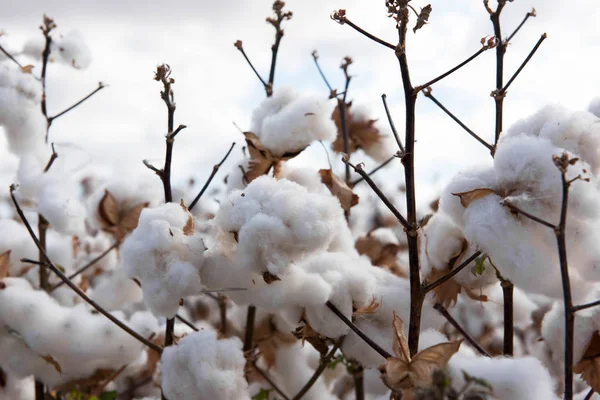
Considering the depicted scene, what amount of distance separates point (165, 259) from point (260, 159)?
1.67ft

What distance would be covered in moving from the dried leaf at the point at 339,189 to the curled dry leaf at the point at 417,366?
2.05ft

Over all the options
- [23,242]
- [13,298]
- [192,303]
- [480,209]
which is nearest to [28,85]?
[23,242]

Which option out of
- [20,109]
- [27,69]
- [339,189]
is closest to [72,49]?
[27,69]

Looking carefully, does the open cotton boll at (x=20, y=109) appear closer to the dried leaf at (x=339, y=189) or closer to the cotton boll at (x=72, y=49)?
the cotton boll at (x=72, y=49)

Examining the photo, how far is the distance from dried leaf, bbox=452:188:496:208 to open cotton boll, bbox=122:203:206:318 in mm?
457

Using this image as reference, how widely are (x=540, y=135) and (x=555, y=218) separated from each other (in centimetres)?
15

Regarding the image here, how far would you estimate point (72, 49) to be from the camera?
210 centimetres

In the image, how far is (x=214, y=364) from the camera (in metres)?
1.20

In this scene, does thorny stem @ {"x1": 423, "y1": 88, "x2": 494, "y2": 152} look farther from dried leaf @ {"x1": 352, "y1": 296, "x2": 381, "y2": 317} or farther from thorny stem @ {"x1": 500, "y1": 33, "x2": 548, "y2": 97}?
dried leaf @ {"x1": 352, "y1": 296, "x2": 381, "y2": 317}

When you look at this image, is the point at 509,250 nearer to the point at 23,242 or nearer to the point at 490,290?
the point at 490,290

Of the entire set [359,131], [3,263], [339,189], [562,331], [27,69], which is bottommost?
[562,331]

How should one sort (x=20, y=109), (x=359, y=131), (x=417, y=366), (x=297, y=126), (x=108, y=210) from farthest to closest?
(x=359, y=131) < (x=108, y=210) < (x=20, y=109) < (x=297, y=126) < (x=417, y=366)

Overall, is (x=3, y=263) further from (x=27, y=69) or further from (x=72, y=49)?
(x=72, y=49)

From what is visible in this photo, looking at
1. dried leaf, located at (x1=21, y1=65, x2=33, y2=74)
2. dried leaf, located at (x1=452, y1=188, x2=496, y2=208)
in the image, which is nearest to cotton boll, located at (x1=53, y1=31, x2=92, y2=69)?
dried leaf, located at (x1=21, y1=65, x2=33, y2=74)
